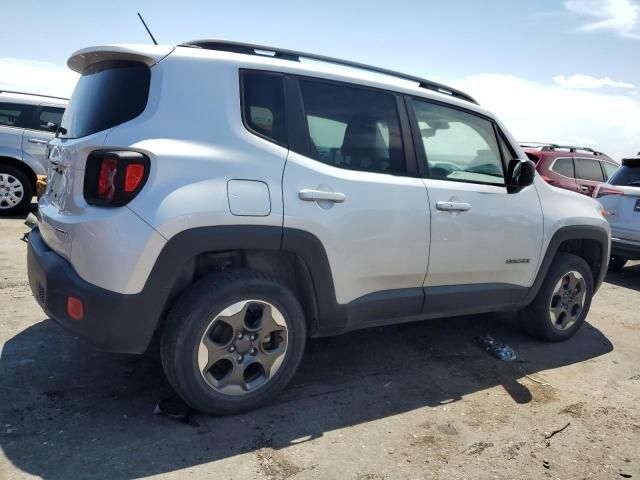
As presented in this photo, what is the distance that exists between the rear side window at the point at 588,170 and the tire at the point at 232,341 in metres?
8.69

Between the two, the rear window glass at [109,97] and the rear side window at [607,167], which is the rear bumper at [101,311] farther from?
the rear side window at [607,167]

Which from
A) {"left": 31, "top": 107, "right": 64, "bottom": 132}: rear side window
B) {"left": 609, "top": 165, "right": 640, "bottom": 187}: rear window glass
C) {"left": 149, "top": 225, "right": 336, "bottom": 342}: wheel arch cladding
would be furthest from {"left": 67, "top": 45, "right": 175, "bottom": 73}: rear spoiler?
{"left": 609, "top": 165, "right": 640, "bottom": 187}: rear window glass

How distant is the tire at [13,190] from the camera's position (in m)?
8.30

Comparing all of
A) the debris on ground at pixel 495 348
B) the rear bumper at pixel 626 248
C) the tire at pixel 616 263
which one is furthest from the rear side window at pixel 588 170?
Result: the debris on ground at pixel 495 348

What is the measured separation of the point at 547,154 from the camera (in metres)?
9.64

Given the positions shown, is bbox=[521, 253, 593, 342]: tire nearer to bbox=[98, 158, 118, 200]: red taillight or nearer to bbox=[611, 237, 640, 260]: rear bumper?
bbox=[611, 237, 640, 260]: rear bumper

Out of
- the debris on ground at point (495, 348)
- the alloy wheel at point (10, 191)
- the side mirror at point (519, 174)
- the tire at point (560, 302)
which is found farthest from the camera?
the alloy wheel at point (10, 191)

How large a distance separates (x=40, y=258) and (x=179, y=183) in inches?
38.7

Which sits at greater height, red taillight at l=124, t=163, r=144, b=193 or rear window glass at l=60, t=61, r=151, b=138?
rear window glass at l=60, t=61, r=151, b=138

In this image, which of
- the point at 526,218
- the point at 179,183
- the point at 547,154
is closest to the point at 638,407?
the point at 526,218

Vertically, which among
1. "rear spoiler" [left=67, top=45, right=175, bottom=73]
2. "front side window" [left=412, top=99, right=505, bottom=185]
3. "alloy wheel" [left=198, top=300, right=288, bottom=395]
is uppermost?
"rear spoiler" [left=67, top=45, right=175, bottom=73]

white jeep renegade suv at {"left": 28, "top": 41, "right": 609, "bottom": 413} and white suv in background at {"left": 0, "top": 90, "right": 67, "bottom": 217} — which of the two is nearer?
white jeep renegade suv at {"left": 28, "top": 41, "right": 609, "bottom": 413}

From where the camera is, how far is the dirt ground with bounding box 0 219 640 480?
8.39 ft

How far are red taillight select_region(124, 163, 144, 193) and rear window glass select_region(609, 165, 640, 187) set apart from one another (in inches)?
269
